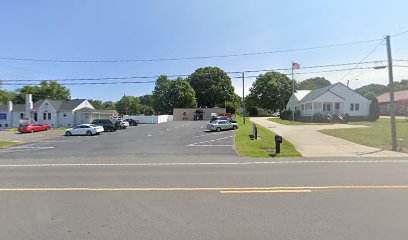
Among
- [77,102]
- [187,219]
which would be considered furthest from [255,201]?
[77,102]

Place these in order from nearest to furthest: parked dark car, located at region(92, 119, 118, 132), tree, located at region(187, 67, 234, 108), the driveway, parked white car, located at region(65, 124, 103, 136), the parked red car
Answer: the driveway, parked white car, located at region(65, 124, 103, 136), parked dark car, located at region(92, 119, 118, 132), the parked red car, tree, located at region(187, 67, 234, 108)

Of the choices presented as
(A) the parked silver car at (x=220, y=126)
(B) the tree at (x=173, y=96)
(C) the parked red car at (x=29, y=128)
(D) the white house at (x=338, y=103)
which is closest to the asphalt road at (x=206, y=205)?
(A) the parked silver car at (x=220, y=126)

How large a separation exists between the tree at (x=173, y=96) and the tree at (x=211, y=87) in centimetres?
558

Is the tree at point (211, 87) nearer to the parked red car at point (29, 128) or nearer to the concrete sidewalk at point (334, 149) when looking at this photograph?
the parked red car at point (29, 128)

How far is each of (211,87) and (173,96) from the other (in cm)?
Result: 1234

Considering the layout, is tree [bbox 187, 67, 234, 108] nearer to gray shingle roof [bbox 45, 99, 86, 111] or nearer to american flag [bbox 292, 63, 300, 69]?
gray shingle roof [bbox 45, 99, 86, 111]

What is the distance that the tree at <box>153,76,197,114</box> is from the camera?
84.8 m

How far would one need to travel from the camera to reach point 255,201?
271 inches

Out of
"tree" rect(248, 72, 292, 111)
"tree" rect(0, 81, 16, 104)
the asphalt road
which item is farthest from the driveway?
"tree" rect(248, 72, 292, 111)

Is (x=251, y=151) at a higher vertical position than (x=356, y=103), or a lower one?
lower

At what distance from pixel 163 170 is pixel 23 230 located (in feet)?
22.2

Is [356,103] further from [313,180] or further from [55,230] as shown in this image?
[55,230]

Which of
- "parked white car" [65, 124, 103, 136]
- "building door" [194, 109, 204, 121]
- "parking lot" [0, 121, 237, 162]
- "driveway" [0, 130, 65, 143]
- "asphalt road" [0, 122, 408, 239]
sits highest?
"building door" [194, 109, 204, 121]

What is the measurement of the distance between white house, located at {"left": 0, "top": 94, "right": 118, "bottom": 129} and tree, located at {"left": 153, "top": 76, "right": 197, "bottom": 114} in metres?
31.6
